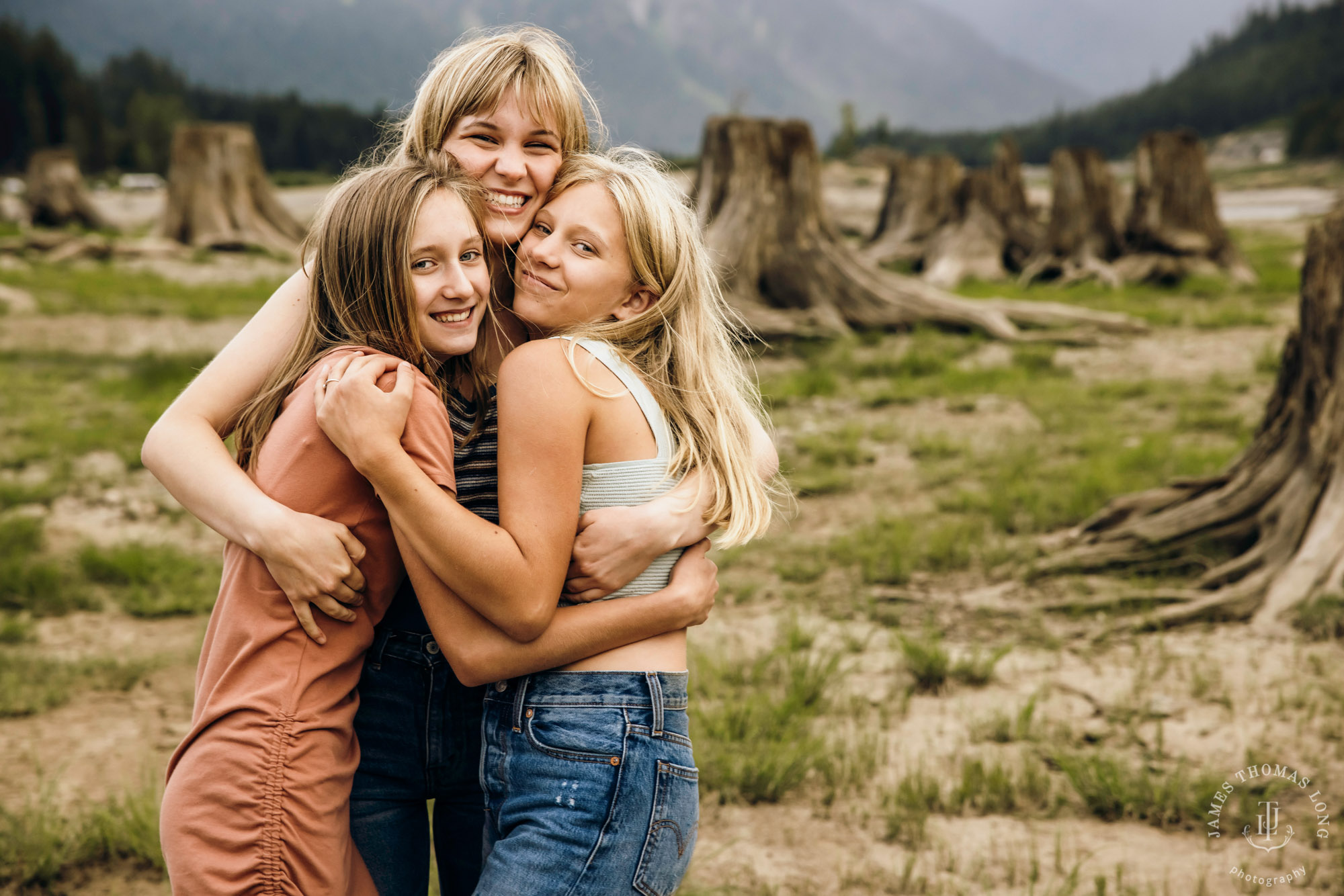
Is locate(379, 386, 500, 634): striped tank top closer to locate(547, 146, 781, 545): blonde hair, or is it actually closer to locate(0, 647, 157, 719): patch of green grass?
locate(547, 146, 781, 545): blonde hair

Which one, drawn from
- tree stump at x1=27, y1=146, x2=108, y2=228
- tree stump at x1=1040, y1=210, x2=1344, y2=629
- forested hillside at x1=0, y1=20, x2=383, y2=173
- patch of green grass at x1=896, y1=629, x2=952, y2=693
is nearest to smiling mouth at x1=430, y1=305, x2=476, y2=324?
patch of green grass at x1=896, y1=629, x2=952, y2=693

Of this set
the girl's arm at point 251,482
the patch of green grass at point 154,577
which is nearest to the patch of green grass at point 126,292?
the patch of green grass at point 154,577

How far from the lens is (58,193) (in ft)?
63.4

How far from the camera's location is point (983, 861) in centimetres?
268

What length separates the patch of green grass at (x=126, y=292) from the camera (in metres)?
10.6

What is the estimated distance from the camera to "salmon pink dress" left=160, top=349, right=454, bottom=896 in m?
1.40

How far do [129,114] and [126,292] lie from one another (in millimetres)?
75649

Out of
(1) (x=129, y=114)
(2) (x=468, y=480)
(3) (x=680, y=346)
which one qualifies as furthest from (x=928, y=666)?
(1) (x=129, y=114)

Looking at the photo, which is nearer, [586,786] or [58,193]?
[586,786]

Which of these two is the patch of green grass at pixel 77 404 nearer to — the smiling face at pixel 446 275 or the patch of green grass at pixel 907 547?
the patch of green grass at pixel 907 547

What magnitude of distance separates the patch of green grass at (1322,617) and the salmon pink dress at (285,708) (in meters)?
3.66

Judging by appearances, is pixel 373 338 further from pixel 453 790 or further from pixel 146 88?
pixel 146 88

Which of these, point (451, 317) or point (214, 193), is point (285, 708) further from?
point (214, 193)

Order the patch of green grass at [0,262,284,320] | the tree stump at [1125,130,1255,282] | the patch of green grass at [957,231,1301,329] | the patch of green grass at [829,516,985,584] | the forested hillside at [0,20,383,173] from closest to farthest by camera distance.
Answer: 1. the patch of green grass at [829,516,985,584]
2. the patch of green grass at [957,231,1301,329]
3. the patch of green grass at [0,262,284,320]
4. the tree stump at [1125,130,1255,282]
5. the forested hillside at [0,20,383,173]
